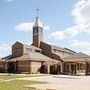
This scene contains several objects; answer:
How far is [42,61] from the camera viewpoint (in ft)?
214

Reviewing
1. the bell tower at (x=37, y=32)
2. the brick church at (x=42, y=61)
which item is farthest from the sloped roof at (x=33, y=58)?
the bell tower at (x=37, y=32)

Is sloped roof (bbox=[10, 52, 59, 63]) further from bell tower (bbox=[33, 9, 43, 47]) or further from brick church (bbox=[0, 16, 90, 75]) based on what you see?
bell tower (bbox=[33, 9, 43, 47])

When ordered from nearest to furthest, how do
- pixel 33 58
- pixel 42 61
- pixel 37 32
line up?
pixel 33 58
pixel 42 61
pixel 37 32

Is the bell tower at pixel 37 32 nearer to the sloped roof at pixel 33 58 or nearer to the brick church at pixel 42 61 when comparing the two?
the brick church at pixel 42 61

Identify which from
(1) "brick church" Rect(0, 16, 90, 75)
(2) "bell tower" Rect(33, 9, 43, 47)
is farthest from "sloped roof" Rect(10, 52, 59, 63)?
(2) "bell tower" Rect(33, 9, 43, 47)

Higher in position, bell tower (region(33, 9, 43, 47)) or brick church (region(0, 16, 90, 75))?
bell tower (region(33, 9, 43, 47))

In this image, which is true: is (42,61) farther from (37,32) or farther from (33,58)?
(37,32)

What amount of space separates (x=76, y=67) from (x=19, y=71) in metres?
13.9

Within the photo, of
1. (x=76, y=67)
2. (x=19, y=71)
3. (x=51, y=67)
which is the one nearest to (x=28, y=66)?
(x=19, y=71)

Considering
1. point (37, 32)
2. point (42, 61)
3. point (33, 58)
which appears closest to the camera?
point (33, 58)

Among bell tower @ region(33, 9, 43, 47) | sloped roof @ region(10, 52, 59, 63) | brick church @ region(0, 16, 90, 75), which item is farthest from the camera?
bell tower @ region(33, 9, 43, 47)

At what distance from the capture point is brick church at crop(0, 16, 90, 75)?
61844 mm

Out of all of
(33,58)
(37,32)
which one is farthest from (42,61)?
(37,32)

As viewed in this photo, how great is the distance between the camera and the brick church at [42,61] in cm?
6184
